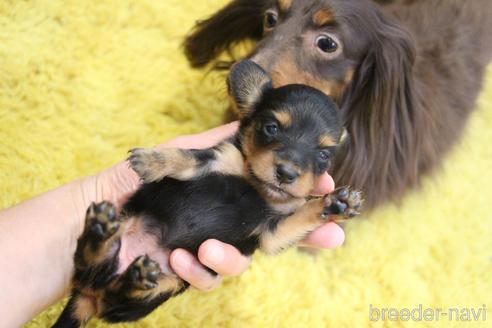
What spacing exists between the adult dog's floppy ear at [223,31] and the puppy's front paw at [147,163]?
1.10 metres

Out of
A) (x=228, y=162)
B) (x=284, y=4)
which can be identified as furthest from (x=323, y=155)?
(x=284, y=4)

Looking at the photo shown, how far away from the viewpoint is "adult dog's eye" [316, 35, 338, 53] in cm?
175

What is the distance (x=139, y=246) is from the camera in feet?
4.51

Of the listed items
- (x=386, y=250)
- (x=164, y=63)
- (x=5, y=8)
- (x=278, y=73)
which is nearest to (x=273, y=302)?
(x=386, y=250)

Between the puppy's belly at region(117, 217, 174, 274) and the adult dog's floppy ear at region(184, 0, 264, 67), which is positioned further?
the adult dog's floppy ear at region(184, 0, 264, 67)

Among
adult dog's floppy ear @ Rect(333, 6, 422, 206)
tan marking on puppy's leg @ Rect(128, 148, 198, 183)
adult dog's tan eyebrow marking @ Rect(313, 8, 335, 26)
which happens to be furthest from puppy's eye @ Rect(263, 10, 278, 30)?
tan marking on puppy's leg @ Rect(128, 148, 198, 183)

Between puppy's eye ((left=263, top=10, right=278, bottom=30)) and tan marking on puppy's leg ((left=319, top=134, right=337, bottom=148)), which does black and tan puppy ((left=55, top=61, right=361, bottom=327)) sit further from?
puppy's eye ((left=263, top=10, right=278, bottom=30))

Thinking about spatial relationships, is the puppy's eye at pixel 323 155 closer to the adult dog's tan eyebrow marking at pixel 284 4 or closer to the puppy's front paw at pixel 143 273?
the puppy's front paw at pixel 143 273

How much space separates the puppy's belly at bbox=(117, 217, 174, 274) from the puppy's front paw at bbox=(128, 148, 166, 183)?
190mm

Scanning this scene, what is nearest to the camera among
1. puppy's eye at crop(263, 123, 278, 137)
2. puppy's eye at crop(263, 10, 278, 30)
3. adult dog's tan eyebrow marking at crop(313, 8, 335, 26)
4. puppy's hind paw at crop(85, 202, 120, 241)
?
puppy's hind paw at crop(85, 202, 120, 241)

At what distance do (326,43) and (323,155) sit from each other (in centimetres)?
60

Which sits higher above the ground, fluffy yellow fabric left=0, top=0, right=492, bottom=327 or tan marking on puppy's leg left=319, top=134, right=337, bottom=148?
tan marking on puppy's leg left=319, top=134, right=337, bottom=148

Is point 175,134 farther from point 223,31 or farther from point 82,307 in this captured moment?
point 82,307

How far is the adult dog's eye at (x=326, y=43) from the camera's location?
175 centimetres
